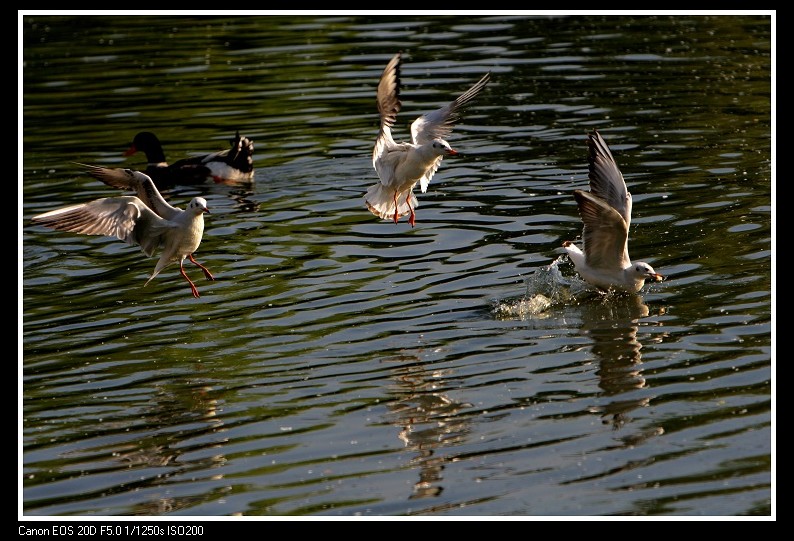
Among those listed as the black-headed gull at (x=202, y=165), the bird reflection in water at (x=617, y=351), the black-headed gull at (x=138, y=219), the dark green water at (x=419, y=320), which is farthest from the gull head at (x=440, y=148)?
the black-headed gull at (x=202, y=165)

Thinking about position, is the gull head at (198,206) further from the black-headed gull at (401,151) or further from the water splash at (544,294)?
the water splash at (544,294)

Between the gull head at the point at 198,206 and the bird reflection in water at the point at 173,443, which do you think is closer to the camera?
the bird reflection in water at the point at 173,443

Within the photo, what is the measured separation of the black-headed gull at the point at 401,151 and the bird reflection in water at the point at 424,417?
319cm

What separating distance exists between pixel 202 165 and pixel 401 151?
4.90 m

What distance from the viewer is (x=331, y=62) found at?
23.0 m

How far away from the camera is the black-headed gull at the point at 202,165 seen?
16.2 meters

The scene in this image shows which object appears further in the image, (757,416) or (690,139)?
(690,139)

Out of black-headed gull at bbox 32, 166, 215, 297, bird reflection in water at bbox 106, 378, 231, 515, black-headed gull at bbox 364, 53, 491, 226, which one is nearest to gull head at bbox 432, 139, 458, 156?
black-headed gull at bbox 364, 53, 491, 226

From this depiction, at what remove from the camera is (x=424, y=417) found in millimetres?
8836

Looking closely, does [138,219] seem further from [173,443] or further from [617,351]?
[617,351]

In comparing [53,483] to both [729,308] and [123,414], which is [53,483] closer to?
[123,414]

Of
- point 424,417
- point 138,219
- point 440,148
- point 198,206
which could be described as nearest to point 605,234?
point 440,148
